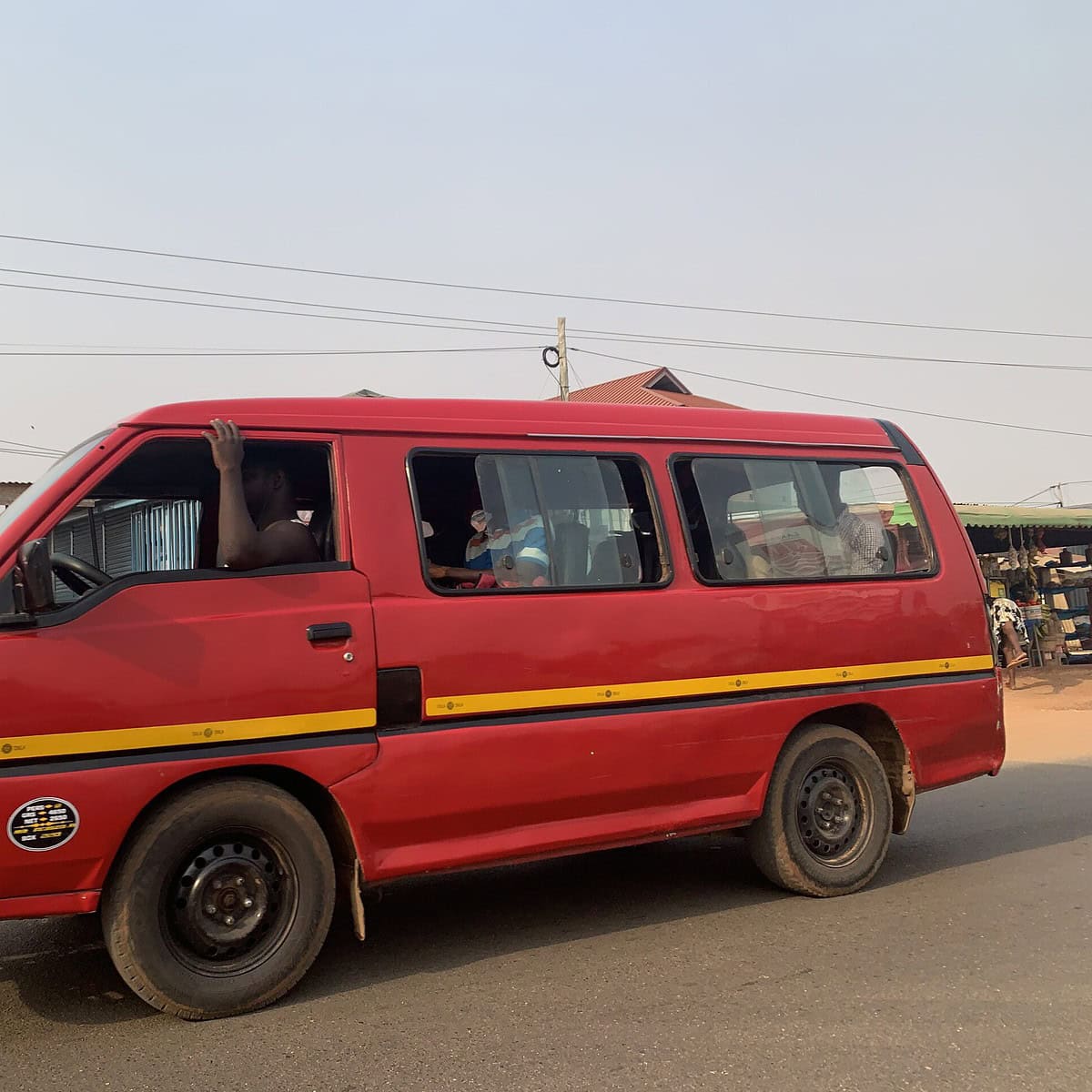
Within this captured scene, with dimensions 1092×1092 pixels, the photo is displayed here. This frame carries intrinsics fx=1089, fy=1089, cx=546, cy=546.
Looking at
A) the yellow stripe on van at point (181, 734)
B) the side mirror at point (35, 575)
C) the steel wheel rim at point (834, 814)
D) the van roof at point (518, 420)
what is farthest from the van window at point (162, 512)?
the steel wheel rim at point (834, 814)

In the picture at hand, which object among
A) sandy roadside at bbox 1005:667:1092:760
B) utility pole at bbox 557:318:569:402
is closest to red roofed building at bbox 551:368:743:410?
utility pole at bbox 557:318:569:402

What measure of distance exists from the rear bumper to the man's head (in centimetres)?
150

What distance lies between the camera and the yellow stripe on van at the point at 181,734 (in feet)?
12.0

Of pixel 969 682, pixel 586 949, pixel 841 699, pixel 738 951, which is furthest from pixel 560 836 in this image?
pixel 969 682

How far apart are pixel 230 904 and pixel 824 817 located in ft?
9.90

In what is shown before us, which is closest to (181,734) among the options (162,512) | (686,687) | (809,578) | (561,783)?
(162,512)

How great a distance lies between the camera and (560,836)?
4633 millimetres

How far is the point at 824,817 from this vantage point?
557 centimetres

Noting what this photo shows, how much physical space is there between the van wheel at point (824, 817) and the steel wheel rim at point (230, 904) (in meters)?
2.42

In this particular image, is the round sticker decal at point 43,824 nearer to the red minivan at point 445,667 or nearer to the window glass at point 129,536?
the red minivan at point 445,667

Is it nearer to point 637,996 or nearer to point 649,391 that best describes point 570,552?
point 637,996

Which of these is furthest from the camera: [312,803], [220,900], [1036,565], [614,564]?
[1036,565]

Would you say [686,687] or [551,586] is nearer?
[551,586]

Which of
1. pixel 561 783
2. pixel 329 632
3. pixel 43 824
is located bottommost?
pixel 561 783
